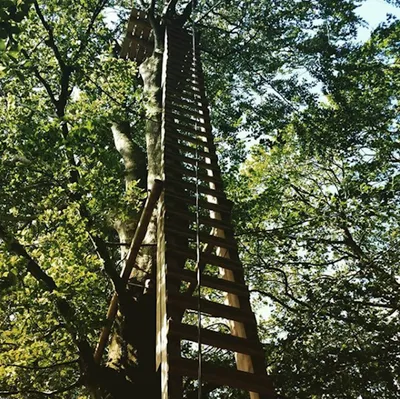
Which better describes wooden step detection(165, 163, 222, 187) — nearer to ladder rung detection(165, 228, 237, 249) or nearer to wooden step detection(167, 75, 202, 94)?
ladder rung detection(165, 228, 237, 249)

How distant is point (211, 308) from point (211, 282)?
8.5 inches

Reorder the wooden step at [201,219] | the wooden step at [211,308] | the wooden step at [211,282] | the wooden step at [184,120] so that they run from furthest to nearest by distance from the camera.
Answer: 1. the wooden step at [184,120]
2. the wooden step at [201,219]
3. the wooden step at [211,282]
4. the wooden step at [211,308]

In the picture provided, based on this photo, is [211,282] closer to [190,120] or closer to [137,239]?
[137,239]

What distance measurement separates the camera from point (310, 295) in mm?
6504

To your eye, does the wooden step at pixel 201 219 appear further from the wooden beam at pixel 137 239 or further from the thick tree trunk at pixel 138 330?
the thick tree trunk at pixel 138 330

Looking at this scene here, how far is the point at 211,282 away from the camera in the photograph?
2.75 m

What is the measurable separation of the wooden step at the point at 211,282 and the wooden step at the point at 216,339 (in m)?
0.36

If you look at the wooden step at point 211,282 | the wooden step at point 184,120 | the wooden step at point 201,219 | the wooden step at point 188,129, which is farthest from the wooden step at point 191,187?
the wooden step at point 184,120

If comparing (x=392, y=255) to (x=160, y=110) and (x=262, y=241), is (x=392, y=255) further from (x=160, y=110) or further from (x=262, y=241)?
(x=160, y=110)

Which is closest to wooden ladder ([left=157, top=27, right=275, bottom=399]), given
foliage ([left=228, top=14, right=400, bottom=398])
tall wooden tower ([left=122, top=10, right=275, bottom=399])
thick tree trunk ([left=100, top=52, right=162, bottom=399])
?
tall wooden tower ([left=122, top=10, right=275, bottom=399])

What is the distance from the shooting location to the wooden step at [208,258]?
9.62 feet

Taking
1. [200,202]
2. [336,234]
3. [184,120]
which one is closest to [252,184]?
[336,234]

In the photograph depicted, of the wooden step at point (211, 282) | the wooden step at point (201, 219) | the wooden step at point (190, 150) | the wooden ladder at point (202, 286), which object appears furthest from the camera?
the wooden step at point (190, 150)

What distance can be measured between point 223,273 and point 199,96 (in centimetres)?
311
